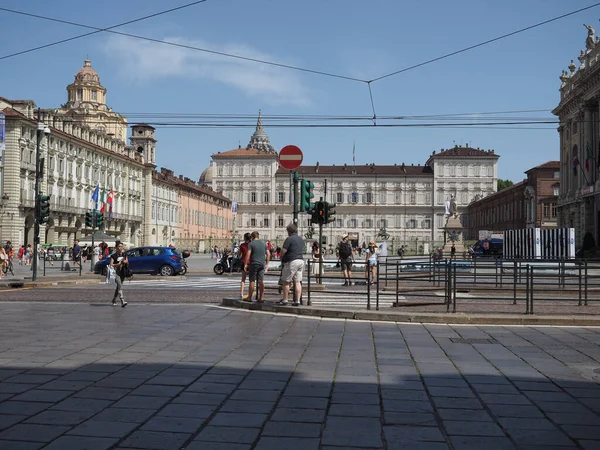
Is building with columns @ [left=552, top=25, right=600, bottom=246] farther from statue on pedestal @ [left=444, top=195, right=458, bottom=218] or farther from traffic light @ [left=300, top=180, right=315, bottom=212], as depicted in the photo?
traffic light @ [left=300, top=180, right=315, bottom=212]

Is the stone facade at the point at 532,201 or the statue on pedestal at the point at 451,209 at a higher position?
the stone facade at the point at 532,201

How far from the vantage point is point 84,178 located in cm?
7688

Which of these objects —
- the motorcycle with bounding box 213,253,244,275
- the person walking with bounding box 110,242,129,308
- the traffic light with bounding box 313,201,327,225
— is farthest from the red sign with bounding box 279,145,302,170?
the motorcycle with bounding box 213,253,244,275

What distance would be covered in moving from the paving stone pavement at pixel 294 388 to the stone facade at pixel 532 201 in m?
82.2

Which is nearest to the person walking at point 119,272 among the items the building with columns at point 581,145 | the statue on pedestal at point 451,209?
the statue on pedestal at point 451,209

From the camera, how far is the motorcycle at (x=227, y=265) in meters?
35.5

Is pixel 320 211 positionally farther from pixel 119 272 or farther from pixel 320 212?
pixel 119 272

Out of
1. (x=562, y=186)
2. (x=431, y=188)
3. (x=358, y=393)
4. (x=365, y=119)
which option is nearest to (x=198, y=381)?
(x=358, y=393)

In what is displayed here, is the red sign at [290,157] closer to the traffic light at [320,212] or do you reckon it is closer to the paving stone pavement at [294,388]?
the traffic light at [320,212]

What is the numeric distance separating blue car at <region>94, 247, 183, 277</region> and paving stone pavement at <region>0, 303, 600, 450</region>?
2042cm

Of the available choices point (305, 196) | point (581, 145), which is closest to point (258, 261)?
point (305, 196)

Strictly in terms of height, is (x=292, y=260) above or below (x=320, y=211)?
below

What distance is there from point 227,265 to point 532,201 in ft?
214

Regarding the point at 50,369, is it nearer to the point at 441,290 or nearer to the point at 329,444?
the point at 329,444
